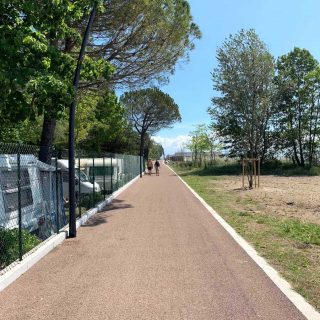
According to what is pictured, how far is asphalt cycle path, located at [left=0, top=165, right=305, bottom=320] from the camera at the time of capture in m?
5.53

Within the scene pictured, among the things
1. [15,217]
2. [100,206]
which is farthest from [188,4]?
[15,217]

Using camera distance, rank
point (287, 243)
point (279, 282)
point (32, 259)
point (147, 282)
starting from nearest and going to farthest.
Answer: point (279, 282), point (147, 282), point (32, 259), point (287, 243)

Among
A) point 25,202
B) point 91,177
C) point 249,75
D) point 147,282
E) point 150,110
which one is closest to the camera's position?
point 147,282

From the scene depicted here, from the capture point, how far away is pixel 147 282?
682 centimetres

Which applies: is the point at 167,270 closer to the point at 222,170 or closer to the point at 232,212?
the point at 232,212

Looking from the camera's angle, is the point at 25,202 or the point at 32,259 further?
the point at 25,202

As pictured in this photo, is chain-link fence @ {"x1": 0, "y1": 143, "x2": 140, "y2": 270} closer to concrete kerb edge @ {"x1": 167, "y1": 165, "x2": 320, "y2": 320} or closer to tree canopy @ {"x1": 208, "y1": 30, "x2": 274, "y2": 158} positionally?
concrete kerb edge @ {"x1": 167, "y1": 165, "x2": 320, "y2": 320}

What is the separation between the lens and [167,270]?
7.55 m

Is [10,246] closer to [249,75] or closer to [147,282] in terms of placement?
[147,282]

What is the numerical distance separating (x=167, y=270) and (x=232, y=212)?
8.16 m

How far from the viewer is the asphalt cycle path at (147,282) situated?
5.53 m

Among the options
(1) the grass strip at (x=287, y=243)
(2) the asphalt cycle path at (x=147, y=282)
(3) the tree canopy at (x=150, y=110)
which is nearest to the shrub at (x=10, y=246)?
(2) the asphalt cycle path at (x=147, y=282)

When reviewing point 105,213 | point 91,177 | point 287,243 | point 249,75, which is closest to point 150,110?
point 249,75

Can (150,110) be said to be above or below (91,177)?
above
